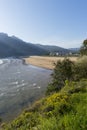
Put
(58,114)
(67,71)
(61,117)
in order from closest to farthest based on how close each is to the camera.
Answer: (61,117) < (58,114) < (67,71)

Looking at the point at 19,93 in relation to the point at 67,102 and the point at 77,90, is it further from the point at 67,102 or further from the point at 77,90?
the point at 67,102

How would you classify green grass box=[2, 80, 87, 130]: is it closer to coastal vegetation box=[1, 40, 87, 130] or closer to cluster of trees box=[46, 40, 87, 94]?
coastal vegetation box=[1, 40, 87, 130]

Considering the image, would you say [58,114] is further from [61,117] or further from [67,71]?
[67,71]

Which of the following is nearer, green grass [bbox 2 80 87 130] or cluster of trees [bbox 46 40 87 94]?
green grass [bbox 2 80 87 130]

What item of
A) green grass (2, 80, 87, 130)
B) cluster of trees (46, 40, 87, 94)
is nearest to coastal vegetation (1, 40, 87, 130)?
green grass (2, 80, 87, 130)

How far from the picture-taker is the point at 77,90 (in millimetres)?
10922

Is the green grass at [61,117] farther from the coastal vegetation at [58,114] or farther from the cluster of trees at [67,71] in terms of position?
the cluster of trees at [67,71]

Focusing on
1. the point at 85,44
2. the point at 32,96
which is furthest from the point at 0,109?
the point at 85,44

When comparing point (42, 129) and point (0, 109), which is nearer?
point (42, 129)

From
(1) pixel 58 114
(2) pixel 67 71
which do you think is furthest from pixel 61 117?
(2) pixel 67 71

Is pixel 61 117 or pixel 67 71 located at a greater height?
pixel 61 117

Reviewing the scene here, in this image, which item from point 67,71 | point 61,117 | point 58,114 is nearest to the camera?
point 61,117

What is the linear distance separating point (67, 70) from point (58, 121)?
56.3 ft

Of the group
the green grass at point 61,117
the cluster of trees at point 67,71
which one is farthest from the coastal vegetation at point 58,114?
the cluster of trees at point 67,71
